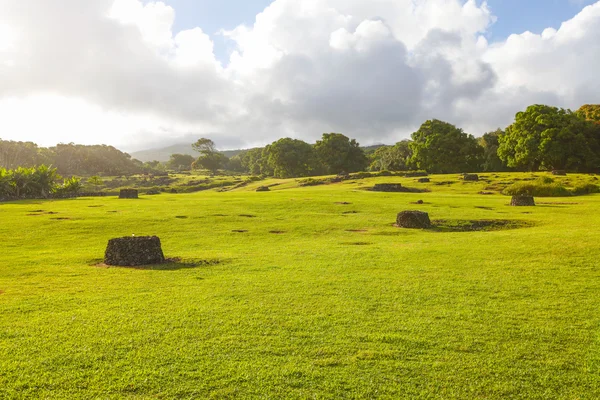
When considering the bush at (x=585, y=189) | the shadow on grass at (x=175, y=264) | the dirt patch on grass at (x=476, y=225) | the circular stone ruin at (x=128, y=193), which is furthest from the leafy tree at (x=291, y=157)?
the shadow on grass at (x=175, y=264)

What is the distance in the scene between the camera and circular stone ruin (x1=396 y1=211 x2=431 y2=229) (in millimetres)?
25406

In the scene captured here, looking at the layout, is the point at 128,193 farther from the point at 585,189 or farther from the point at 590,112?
the point at 590,112

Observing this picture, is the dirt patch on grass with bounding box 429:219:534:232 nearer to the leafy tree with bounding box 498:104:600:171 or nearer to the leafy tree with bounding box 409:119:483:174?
the leafy tree with bounding box 498:104:600:171

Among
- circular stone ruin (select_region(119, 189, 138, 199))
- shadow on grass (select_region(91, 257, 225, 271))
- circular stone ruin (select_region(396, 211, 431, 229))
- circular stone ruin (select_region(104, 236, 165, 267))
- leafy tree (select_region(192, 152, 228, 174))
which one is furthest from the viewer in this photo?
leafy tree (select_region(192, 152, 228, 174))

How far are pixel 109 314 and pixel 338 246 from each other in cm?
1169

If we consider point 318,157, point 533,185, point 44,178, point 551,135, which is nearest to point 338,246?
point 533,185

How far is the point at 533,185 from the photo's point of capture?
47.6 meters

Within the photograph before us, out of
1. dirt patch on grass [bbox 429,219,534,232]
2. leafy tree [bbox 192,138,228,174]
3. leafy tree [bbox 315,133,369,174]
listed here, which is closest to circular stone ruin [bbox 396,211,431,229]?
dirt patch on grass [bbox 429,219,534,232]

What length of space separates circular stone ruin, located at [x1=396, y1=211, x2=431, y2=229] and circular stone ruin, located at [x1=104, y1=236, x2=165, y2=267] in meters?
15.3

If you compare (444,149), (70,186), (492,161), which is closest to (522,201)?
(444,149)

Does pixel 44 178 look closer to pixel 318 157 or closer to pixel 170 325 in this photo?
pixel 170 325

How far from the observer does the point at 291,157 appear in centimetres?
11425

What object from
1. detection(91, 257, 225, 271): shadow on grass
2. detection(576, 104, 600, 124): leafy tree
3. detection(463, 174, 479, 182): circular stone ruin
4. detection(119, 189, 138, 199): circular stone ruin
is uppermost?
detection(576, 104, 600, 124): leafy tree

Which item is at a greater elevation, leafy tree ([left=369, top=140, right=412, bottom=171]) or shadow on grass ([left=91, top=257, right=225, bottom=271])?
leafy tree ([left=369, top=140, right=412, bottom=171])
